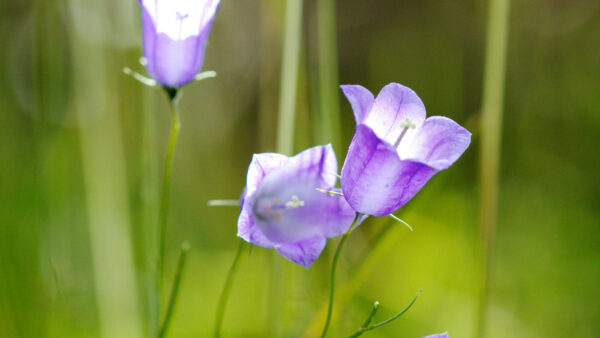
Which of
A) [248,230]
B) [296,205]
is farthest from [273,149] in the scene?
[248,230]

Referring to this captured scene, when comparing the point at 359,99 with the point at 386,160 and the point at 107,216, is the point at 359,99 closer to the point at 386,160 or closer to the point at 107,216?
the point at 386,160

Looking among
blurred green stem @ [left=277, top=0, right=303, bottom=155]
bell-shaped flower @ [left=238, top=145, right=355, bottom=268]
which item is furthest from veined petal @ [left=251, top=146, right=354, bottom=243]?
blurred green stem @ [left=277, top=0, right=303, bottom=155]

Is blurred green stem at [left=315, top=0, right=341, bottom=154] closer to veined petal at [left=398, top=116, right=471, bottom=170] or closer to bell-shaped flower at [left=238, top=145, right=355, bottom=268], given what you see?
bell-shaped flower at [left=238, top=145, right=355, bottom=268]

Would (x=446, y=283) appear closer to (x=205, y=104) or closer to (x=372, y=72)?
(x=372, y=72)

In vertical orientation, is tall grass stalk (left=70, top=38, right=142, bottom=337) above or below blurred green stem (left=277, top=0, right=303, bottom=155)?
below

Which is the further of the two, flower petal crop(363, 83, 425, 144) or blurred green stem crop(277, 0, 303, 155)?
blurred green stem crop(277, 0, 303, 155)

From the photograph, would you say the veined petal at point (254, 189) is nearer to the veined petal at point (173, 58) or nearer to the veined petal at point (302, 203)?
the veined petal at point (302, 203)
